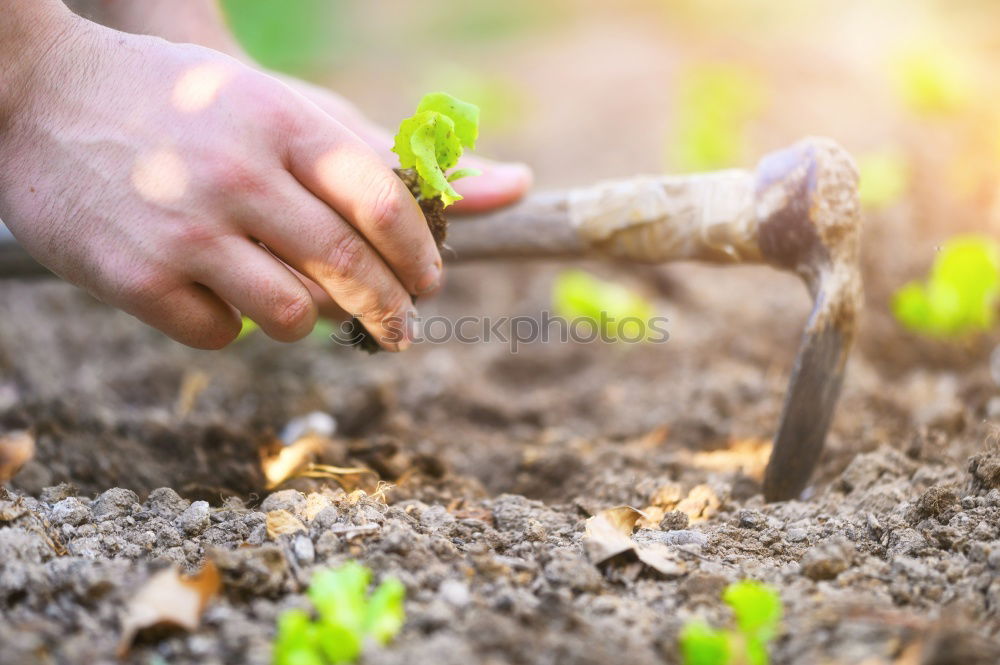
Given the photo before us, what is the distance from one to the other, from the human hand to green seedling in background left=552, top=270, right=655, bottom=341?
1323 millimetres

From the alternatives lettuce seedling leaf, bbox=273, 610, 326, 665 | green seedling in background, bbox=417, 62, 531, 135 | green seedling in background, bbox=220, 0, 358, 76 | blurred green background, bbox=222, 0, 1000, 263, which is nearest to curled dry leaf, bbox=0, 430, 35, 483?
lettuce seedling leaf, bbox=273, 610, 326, 665

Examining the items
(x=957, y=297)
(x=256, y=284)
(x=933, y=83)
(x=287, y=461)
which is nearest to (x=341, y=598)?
(x=256, y=284)

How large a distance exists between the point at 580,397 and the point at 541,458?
0.56 m

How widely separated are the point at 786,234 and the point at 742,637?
907mm

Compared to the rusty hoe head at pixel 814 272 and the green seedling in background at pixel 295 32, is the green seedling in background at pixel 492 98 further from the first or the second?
the rusty hoe head at pixel 814 272

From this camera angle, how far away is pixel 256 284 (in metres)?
1.38

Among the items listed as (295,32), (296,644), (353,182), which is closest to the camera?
(296,644)

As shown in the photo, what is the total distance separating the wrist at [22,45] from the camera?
53.4 inches

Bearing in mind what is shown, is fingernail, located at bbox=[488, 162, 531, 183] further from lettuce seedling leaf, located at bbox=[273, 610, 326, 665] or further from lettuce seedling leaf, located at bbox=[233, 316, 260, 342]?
lettuce seedling leaf, located at bbox=[273, 610, 326, 665]

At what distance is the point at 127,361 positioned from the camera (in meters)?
2.61

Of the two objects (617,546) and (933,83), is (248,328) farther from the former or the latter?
(933,83)

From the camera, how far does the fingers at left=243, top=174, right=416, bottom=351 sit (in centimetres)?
135

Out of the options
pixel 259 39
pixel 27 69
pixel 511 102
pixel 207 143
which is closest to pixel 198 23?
pixel 27 69

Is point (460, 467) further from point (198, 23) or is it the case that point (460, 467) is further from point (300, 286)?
point (198, 23)
